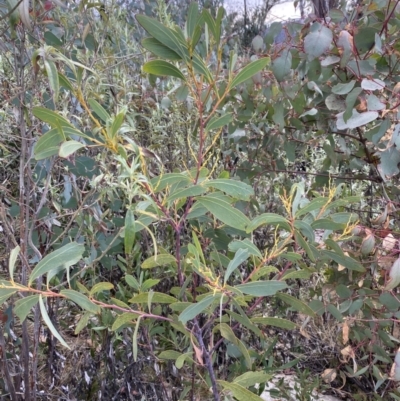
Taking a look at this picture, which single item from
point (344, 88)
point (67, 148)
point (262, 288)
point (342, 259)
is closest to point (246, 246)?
point (262, 288)

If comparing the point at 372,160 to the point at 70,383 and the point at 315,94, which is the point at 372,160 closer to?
the point at 315,94

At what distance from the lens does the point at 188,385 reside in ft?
4.27

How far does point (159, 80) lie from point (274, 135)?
0.69 meters

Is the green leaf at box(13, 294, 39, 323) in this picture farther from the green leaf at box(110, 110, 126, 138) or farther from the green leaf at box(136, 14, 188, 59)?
the green leaf at box(136, 14, 188, 59)

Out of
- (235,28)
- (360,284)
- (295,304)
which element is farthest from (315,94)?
(235,28)

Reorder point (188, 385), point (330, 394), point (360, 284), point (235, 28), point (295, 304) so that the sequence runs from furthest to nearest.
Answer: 1. point (235, 28)
2. point (330, 394)
3. point (188, 385)
4. point (360, 284)
5. point (295, 304)

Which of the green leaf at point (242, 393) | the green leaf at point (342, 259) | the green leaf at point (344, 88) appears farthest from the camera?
the green leaf at point (344, 88)

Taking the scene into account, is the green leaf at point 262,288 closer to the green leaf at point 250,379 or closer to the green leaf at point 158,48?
the green leaf at point 250,379

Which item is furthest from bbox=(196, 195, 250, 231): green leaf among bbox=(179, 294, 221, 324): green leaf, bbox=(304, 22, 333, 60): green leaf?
bbox=(304, 22, 333, 60): green leaf

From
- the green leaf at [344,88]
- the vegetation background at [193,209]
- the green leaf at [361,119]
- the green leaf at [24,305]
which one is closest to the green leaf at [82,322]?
the vegetation background at [193,209]

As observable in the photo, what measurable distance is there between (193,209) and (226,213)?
0.30 feet

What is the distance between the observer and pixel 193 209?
829mm

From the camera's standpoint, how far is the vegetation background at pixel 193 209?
0.76 metres

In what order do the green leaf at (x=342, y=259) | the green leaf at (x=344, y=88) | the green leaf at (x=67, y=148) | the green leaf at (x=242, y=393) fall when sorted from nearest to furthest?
the green leaf at (x=67, y=148), the green leaf at (x=242, y=393), the green leaf at (x=342, y=259), the green leaf at (x=344, y=88)
